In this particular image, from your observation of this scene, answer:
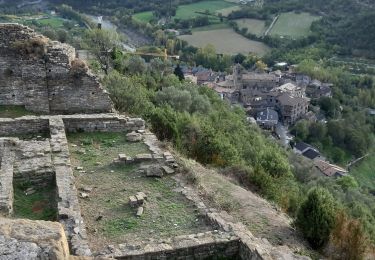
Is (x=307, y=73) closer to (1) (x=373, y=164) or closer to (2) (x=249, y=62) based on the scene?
(2) (x=249, y=62)

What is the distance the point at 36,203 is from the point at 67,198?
3.12 ft

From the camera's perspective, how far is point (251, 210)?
484 inches

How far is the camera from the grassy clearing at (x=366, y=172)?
60188 mm

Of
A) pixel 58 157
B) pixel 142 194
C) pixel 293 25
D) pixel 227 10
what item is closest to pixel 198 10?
pixel 227 10

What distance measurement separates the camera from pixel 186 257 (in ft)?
31.9

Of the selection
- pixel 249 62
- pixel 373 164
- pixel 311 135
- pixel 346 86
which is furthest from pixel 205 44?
pixel 373 164

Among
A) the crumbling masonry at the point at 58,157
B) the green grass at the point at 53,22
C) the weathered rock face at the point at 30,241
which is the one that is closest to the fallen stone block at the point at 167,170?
the crumbling masonry at the point at 58,157

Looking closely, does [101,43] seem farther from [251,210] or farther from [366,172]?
[366,172]

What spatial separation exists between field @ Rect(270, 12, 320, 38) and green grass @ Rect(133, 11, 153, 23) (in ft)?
90.9

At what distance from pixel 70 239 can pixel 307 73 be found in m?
86.3

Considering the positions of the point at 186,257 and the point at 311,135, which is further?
the point at 311,135

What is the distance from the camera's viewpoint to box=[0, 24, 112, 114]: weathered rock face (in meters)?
18.3

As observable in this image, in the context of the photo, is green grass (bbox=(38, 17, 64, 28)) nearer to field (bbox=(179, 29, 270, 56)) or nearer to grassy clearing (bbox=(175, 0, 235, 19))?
field (bbox=(179, 29, 270, 56))

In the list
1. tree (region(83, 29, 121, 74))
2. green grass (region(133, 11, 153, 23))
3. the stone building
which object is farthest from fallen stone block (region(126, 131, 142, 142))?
green grass (region(133, 11, 153, 23))
